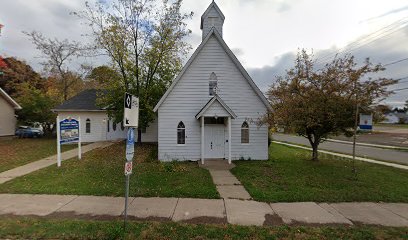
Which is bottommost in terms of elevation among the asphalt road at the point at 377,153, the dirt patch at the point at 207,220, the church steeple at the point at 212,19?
the asphalt road at the point at 377,153

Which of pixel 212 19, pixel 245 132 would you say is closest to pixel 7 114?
pixel 212 19

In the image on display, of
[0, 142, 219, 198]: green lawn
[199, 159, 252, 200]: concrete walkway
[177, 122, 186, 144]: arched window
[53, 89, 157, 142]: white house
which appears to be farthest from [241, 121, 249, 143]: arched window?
[53, 89, 157, 142]: white house

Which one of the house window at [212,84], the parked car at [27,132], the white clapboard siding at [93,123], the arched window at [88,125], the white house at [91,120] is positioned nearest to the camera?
the house window at [212,84]

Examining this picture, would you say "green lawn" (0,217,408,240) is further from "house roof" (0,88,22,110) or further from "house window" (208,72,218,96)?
"house roof" (0,88,22,110)

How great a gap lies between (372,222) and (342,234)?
1.44 m

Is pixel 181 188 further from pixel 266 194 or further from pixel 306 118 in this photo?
pixel 306 118

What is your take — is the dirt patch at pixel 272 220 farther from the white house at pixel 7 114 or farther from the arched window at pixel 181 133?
the white house at pixel 7 114

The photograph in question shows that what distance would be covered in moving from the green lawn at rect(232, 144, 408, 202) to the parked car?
28.8m

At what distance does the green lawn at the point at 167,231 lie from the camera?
497 centimetres

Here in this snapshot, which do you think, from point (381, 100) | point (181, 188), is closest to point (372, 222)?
point (181, 188)

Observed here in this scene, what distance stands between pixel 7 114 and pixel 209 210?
→ 29820 millimetres

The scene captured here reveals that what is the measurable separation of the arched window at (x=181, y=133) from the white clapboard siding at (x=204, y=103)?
20 cm

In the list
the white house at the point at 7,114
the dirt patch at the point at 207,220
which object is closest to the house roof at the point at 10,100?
the white house at the point at 7,114

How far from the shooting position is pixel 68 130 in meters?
13.8
